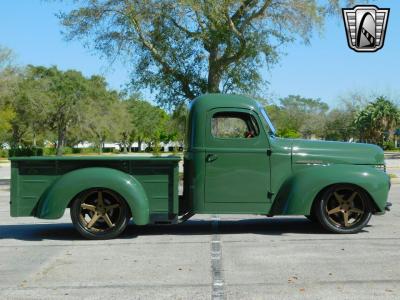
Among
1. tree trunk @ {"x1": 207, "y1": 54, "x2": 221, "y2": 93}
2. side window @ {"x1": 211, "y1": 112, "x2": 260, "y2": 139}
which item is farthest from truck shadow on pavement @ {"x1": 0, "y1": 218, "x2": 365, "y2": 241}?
tree trunk @ {"x1": 207, "y1": 54, "x2": 221, "y2": 93}

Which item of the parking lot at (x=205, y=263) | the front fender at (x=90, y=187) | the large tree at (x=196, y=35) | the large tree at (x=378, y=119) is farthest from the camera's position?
the large tree at (x=378, y=119)

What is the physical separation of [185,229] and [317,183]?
239cm

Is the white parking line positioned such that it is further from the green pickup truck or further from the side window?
the side window

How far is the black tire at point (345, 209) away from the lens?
887cm

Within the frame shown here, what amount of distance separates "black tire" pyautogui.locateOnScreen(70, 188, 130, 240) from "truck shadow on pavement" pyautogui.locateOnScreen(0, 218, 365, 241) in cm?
27

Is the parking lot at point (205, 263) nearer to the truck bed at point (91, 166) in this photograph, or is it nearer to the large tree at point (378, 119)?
the truck bed at point (91, 166)

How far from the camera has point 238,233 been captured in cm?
936

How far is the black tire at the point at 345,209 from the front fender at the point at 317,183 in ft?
0.55

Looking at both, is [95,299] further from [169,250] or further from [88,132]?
[88,132]

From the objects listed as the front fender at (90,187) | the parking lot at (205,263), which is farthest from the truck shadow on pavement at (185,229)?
the front fender at (90,187)

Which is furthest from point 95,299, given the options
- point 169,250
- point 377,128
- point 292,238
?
point 377,128

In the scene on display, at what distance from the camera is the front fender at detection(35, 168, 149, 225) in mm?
8461

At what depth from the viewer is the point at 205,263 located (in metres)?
7.12

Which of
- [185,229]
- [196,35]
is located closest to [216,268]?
[185,229]
